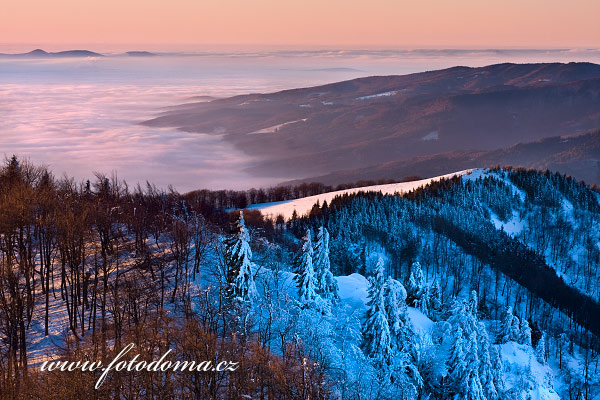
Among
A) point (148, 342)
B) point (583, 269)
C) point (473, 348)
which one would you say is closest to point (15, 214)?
point (148, 342)

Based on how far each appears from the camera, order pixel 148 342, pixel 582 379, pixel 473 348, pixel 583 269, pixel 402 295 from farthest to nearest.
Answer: pixel 583 269 < pixel 582 379 < pixel 402 295 < pixel 473 348 < pixel 148 342

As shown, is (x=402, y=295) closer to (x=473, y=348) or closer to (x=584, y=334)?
(x=473, y=348)

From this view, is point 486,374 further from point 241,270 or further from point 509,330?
point 509,330

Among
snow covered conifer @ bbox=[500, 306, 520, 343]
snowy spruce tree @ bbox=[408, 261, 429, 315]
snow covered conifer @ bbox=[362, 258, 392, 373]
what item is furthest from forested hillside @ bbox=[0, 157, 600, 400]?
snowy spruce tree @ bbox=[408, 261, 429, 315]

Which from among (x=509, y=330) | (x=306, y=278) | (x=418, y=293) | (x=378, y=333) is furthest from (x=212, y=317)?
(x=509, y=330)

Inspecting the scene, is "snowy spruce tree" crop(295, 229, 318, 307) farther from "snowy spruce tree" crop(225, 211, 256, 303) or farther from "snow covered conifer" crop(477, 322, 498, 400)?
"snow covered conifer" crop(477, 322, 498, 400)

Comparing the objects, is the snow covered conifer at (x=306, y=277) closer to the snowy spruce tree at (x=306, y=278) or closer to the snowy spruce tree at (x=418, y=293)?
the snowy spruce tree at (x=306, y=278)
